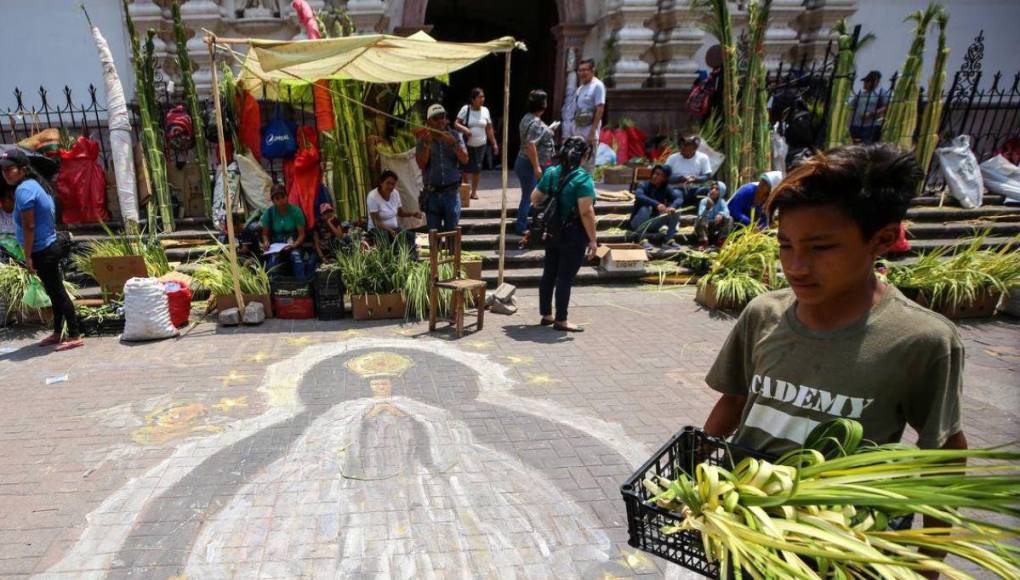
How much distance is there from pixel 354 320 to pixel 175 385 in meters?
2.06

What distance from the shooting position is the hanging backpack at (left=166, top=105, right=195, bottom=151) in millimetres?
7895

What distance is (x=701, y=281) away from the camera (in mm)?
6859

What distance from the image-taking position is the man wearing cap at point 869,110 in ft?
33.9

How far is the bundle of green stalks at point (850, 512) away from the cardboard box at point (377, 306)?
17.3 ft

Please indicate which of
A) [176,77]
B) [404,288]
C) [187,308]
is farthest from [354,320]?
[176,77]

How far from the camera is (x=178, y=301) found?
5863mm

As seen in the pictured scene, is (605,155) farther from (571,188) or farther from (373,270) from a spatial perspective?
(373,270)

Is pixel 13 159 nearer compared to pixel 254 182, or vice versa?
pixel 13 159

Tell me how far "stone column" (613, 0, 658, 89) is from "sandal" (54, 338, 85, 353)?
412 inches

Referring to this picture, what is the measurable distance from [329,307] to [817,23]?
12.6 metres

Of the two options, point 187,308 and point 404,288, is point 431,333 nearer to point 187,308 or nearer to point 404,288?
point 404,288

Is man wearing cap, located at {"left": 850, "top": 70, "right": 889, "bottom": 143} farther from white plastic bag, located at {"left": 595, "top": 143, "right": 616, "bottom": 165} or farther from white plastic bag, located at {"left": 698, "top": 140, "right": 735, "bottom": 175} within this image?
white plastic bag, located at {"left": 595, "top": 143, "right": 616, "bottom": 165}

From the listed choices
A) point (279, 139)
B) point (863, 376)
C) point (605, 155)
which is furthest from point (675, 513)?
point (605, 155)

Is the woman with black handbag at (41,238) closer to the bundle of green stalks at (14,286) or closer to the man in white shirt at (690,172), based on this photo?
the bundle of green stalks at (14,286)
